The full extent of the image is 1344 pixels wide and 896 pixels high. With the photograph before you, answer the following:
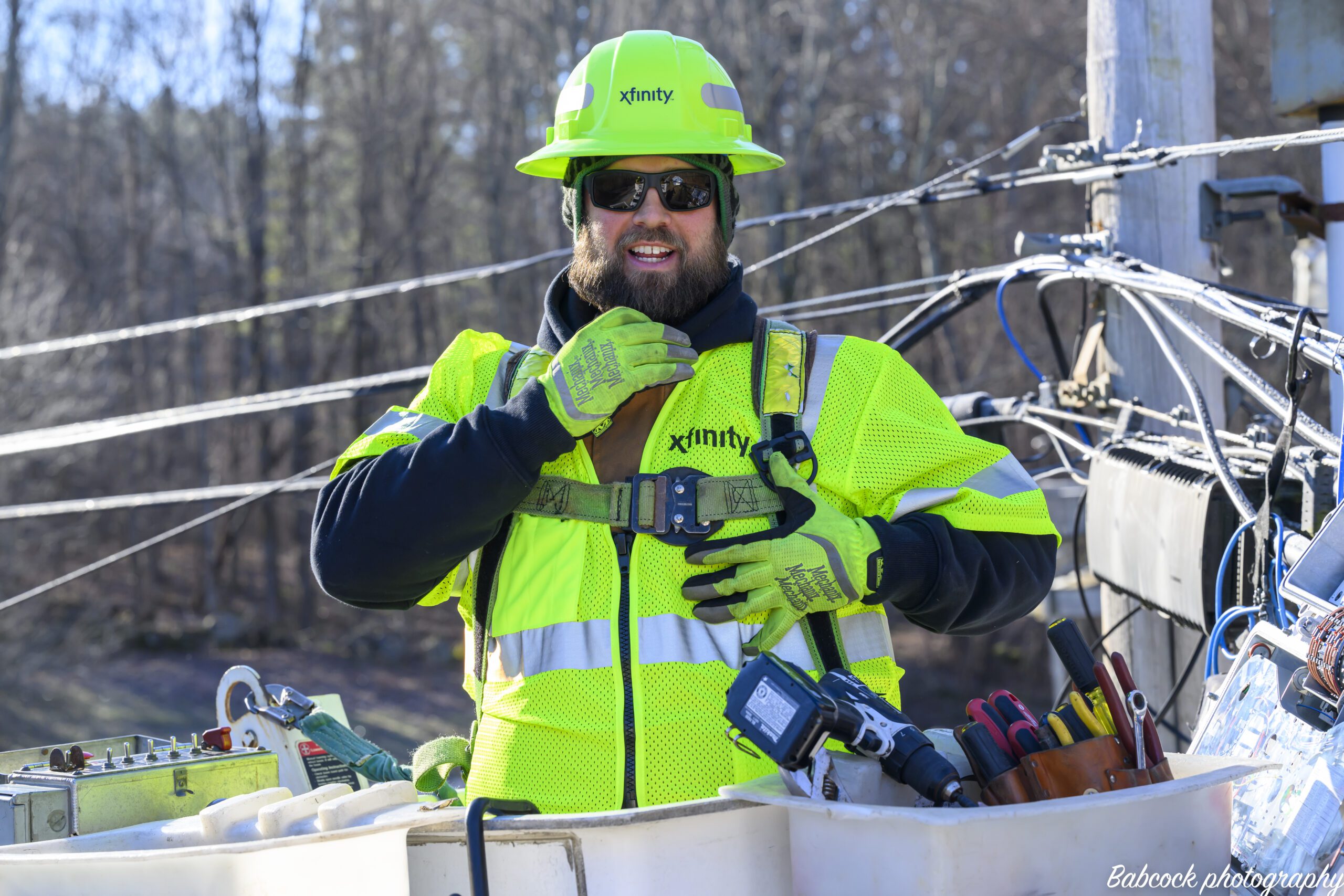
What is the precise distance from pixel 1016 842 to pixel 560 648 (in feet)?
3.06

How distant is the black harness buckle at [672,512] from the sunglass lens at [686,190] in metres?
0.60

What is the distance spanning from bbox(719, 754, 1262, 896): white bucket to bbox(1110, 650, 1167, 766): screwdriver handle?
0.10 m

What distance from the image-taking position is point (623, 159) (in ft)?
9.41

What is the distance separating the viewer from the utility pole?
16.4 feet

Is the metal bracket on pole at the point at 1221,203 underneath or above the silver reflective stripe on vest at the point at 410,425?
above

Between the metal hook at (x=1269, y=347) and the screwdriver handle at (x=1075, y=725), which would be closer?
the screwdriver handle at (x=1075, y=725)

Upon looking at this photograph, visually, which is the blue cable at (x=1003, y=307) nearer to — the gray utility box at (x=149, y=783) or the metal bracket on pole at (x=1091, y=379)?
the metal bracket on pole at (x=1091, y=379)

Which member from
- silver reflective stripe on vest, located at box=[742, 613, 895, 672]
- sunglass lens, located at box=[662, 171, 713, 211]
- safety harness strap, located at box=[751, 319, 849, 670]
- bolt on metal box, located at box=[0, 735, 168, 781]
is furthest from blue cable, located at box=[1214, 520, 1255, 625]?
bolt on metal box, located at box=[0, 735, 168, 781]

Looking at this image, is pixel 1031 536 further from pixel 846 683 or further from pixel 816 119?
pixel 816 119

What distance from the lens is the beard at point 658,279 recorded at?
2.81 m

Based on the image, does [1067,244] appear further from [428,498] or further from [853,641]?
[428,498]

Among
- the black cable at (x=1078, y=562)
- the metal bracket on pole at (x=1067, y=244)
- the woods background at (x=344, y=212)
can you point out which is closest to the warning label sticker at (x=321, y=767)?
the black cable at (x=1078, y=562)

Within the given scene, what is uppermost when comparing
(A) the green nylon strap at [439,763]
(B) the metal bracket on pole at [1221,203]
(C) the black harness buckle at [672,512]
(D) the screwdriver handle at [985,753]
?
(B) the metal bracket on pole at [1221,203]

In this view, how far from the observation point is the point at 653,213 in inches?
111
